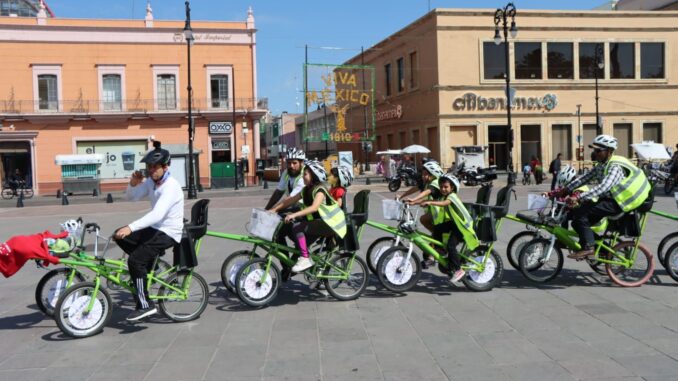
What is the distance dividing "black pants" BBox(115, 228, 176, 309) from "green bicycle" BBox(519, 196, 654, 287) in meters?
4.26

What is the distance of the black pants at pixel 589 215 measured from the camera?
6.98 meters

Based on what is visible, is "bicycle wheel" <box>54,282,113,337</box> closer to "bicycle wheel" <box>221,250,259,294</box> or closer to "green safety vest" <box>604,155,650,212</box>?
"bicycle wheel" <box>221,250,259,294</box>

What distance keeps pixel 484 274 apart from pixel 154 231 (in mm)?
3826

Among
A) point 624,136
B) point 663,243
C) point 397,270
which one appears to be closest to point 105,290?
point 397,270

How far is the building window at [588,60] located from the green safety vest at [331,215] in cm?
4261

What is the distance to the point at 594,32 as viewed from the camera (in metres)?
44.2

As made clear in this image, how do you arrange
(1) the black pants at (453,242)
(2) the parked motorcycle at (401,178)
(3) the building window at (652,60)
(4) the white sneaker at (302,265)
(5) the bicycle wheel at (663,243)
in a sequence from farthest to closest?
(3) the building window at (652,60) < (2) the parked motorcycle at (401,178) < (5) the bicycle wheel at (663,243) < (1) the black pants at (453,242) < (4) the white sneaker at (302,265)

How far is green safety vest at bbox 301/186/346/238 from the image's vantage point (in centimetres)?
656

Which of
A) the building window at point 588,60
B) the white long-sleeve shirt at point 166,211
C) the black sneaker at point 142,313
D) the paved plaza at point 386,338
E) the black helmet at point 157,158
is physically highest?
the building window at point 588,60

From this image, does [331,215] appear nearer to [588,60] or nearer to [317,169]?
[317,169]

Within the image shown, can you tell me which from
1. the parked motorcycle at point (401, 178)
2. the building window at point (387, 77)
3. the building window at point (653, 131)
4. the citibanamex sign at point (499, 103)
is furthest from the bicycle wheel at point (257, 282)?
the building window at point (387, 77)

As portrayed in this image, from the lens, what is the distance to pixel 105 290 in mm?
5586

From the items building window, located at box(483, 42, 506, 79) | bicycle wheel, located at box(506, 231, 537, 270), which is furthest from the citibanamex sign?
bicycle wheel, located at box(506, 231, 537, 270)

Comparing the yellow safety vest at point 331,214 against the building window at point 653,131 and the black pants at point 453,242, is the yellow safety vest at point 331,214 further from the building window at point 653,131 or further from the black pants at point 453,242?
the building window at point 653,131
